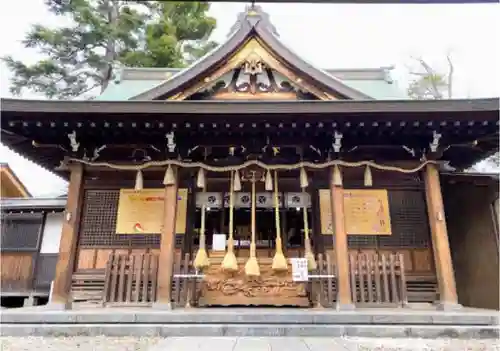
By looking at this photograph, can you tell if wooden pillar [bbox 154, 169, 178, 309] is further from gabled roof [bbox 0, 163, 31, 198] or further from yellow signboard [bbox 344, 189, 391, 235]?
gabled roof [bbox 0, 163, 31, 198]

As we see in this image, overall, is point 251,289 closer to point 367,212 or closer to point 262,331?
point 262,331

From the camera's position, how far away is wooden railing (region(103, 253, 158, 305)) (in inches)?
245

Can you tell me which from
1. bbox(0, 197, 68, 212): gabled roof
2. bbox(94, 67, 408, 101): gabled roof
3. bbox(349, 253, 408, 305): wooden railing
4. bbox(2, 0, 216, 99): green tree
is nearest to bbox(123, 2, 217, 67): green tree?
bbox(2, 0, 216, 99): green tree

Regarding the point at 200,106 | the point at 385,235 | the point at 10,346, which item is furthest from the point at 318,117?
the point at 10,346

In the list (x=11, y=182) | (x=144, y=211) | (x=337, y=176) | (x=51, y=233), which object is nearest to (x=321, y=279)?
(x=337, y=176)

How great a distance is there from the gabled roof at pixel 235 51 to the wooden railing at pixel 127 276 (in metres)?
3.26

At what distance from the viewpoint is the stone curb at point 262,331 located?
15.7ft

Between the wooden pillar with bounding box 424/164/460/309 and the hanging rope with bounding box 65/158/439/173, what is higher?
the hanging rope with bounding box 65/158/439/173

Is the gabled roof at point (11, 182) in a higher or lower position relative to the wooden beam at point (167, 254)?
higher

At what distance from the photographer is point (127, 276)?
21.0 feet

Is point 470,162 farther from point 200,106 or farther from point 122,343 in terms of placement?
point 122,343

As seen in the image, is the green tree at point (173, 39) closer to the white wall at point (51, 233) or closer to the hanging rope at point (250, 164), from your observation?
the white wall at point (51, 233)

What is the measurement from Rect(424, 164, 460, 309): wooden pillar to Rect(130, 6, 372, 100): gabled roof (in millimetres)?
A: 2078

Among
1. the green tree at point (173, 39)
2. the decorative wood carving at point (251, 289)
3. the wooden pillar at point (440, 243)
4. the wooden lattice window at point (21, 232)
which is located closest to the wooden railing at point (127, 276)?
the decorative wood carving at point (251, 289)
